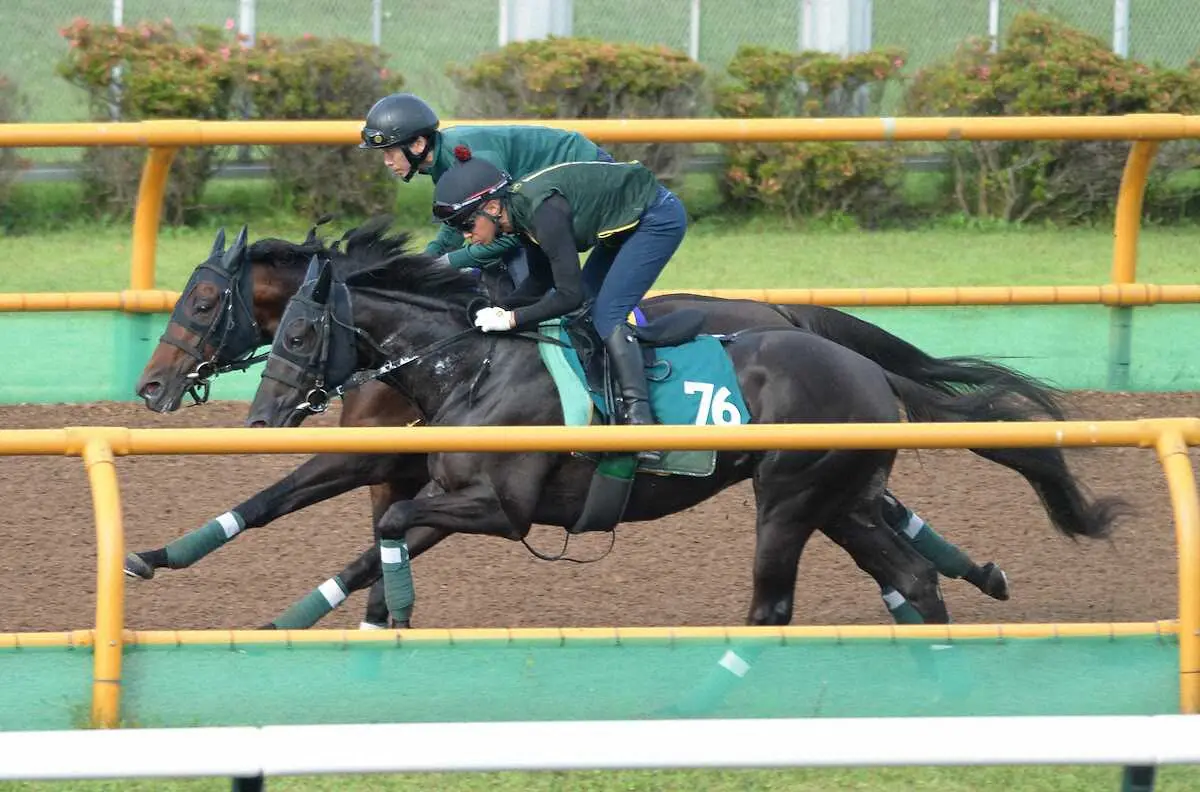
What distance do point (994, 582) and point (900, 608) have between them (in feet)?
1.77

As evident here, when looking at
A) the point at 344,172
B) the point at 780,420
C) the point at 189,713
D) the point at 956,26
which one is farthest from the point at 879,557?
the point at 956,26

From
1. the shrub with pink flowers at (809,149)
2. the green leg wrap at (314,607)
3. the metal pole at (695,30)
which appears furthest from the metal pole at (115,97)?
the green leg wrap at (314,607)

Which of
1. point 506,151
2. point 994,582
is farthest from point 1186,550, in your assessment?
point 506,151

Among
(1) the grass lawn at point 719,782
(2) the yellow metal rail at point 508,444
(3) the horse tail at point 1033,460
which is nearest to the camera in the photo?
(2) the yellow metal rail at point 508,444

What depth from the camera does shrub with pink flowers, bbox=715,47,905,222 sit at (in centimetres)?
1159

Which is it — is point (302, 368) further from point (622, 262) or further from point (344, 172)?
point (344, 172)

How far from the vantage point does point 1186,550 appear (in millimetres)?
4051

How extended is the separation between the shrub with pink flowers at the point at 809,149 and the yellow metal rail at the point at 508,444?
754cm

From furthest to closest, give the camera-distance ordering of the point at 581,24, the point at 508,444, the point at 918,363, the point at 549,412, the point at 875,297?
1. the point at 581,24
2. the point at 875,297
3. the point at 918,363
4. the point at 549,412
5. the point at 508,444

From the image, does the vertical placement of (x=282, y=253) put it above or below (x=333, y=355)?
above

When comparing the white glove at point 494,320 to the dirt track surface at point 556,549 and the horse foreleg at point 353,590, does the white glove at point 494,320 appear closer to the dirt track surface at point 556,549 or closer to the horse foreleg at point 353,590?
the horse foreleg at point 353,590

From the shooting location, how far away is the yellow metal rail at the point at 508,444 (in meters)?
3.94

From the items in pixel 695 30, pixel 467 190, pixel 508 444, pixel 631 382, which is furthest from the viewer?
pixel 695 30

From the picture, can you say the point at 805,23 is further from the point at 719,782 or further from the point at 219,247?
the point at 719,782
